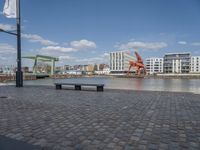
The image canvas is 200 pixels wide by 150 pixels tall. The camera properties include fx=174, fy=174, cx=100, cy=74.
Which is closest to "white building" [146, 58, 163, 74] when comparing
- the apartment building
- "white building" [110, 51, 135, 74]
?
the apartment building

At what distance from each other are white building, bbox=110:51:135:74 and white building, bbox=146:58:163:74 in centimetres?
1542

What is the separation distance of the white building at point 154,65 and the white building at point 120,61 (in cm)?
1542

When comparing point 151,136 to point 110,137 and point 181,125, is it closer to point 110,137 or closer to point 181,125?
point 110,137

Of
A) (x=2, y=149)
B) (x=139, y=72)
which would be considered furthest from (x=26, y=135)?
(x=139, y=72)

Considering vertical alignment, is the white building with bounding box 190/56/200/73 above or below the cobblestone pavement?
above

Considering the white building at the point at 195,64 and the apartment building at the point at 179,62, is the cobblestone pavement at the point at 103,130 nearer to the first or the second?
the apartment building at the point at 179,62

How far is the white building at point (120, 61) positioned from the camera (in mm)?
135250

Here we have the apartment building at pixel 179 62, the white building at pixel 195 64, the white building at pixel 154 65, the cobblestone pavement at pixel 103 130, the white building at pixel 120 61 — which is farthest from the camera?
the white building at pixel 120 61

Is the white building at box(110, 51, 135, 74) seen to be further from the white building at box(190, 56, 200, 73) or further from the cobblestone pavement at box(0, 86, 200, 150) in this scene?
the cobblestone pavement at box(0, 86, 200, 150)

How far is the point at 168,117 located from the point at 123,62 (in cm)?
13137

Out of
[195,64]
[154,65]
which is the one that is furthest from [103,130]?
[154,65]

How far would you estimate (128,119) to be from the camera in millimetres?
5086

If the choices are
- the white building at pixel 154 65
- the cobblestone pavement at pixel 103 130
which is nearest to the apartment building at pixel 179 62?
the white building at pixel 154 65

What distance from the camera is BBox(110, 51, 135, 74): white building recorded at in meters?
135
